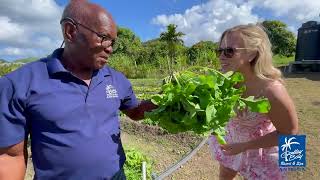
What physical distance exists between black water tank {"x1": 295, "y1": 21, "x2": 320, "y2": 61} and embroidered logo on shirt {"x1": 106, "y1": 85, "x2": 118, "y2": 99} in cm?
1988

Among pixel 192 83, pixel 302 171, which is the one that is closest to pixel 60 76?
pixel 192 83

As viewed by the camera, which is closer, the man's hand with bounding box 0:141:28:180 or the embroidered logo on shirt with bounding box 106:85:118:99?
the man's hand with bounding box 0:141:28:180

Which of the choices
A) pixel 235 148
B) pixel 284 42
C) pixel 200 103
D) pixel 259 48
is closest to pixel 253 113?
pixel 235 148

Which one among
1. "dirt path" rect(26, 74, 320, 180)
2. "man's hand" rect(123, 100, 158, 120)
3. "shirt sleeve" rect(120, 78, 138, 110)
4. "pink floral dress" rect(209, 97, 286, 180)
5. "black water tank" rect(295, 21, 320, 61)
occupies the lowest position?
"dirt path" rect(26, 74, 320, 180)

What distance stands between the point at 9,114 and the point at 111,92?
25.1 inches

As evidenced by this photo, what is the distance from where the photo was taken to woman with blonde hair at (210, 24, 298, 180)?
2748 millimetres

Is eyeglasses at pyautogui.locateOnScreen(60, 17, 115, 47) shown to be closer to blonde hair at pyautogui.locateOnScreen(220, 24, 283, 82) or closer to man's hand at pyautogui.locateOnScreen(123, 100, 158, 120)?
man's hand at pyautogui.locateOnScreen(123, 100, 158, 120)

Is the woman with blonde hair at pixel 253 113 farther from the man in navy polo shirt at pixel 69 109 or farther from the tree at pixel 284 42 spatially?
the tree at pixel 284 42

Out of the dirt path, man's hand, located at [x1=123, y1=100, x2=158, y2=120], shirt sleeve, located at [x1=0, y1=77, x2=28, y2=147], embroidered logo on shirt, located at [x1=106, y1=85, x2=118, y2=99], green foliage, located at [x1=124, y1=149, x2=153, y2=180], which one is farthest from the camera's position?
the dirt path

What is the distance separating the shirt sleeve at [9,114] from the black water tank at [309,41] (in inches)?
805

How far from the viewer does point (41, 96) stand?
7.47 ft

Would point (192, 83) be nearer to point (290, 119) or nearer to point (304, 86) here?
point (290, 119)

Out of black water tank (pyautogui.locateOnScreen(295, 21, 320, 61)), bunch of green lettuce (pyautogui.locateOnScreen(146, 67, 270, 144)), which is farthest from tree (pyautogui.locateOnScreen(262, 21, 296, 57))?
bunch of green lettuce (pyautogui.locateOnScreen(146, 67, 270, 144))

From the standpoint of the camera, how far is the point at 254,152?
3.04 meters
